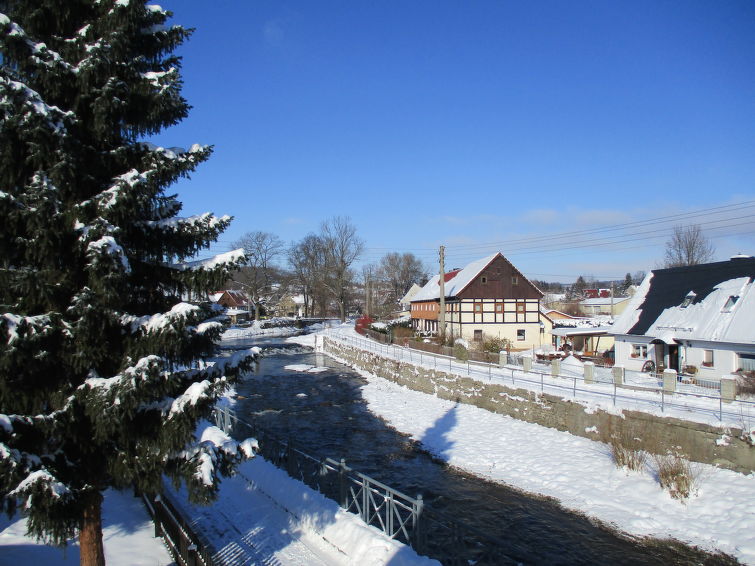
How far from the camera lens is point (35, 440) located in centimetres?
566

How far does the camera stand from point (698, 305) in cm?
2172

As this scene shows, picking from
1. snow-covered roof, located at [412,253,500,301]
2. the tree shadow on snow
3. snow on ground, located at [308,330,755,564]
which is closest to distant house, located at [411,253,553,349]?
snow-covered roof, located at [412,253,500,301]

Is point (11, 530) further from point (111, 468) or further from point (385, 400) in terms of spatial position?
point (385, 400)

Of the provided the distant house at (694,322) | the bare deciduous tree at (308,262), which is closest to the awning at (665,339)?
the distant house at (694,322)

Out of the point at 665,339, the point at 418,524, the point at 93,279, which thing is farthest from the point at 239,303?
the point at 93,279

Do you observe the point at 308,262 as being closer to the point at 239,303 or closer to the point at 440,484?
the point at 239,303

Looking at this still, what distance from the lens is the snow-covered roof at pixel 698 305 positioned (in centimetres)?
1948

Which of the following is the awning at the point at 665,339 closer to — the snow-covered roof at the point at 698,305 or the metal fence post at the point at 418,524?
the snow-covered roof at the point at 698,305

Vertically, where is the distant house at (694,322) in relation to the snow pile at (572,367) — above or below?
above

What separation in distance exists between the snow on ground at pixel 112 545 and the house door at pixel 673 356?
69.9 ft

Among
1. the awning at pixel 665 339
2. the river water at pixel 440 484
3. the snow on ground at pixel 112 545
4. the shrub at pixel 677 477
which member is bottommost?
the river water at pixel 440 484

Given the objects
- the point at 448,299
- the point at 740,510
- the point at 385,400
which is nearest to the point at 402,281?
the point at 448,299

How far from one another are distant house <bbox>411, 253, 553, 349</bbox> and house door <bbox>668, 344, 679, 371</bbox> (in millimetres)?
19452

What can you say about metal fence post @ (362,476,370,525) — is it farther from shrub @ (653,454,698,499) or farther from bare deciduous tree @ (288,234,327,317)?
bare deciduous tree @ (288,234,327,317)
